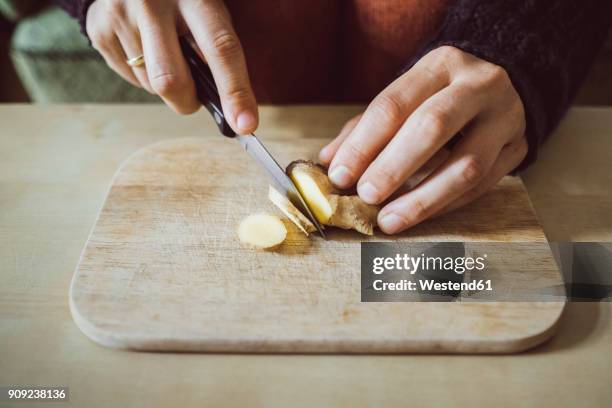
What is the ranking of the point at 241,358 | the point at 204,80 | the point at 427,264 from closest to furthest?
the point at 241,358, the point at 427,264, the point at 204,80

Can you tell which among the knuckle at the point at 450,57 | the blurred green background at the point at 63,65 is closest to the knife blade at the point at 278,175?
the knuckle at the point at 450,57

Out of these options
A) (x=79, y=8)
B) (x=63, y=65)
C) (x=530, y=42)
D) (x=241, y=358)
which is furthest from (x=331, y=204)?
(x=63, y=65)

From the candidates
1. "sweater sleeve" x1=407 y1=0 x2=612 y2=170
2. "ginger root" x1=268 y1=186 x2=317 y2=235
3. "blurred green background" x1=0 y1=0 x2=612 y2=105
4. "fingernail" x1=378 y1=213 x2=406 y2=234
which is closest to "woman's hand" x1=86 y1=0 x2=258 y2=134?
"ginger root" x1=268 y1=186 x2=317 y2=235

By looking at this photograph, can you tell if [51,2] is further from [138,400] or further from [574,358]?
[574,358]

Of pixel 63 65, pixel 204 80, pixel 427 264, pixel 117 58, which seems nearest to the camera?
pixel 427 264

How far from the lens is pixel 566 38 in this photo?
101cm

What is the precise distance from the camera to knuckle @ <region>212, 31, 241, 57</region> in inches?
35.0

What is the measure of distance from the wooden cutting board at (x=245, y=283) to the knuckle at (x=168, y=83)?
164 mm

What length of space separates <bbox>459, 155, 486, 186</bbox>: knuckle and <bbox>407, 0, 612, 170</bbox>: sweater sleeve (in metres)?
0.15

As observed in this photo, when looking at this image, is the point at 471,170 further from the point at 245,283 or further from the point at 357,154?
the point at 245,283

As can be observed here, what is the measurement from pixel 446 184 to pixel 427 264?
0.13m

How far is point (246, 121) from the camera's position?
89cm

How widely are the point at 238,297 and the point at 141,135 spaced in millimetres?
549

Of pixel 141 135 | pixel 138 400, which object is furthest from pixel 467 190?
pixel 141 135
